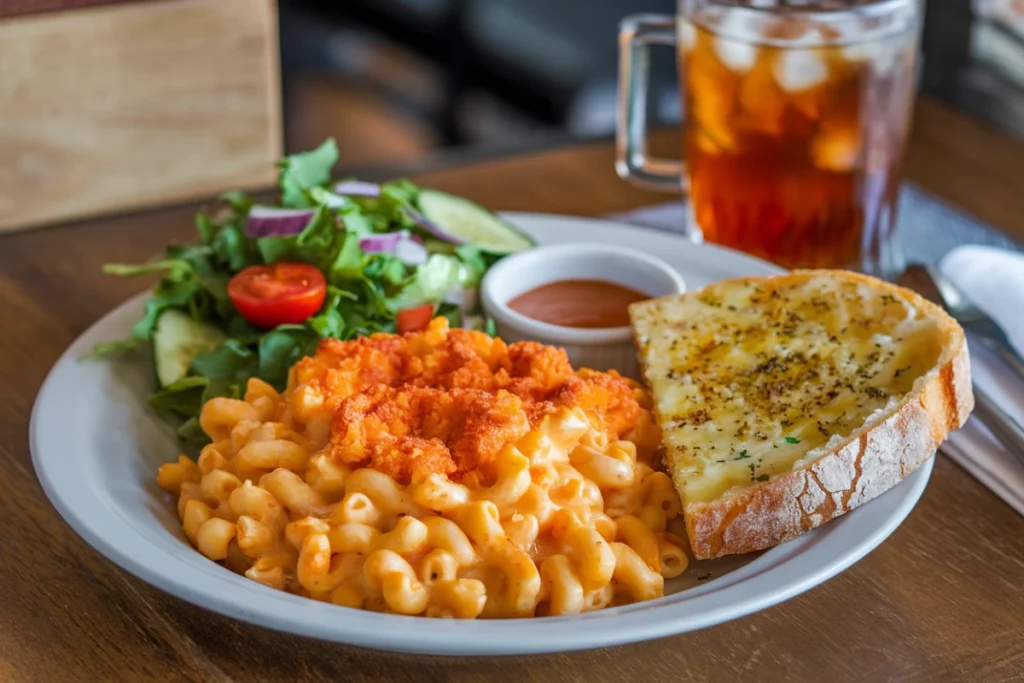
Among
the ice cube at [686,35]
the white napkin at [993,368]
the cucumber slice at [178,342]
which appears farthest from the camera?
the ice cube at [686,35]

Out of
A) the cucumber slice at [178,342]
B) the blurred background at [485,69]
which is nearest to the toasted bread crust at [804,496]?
the cucumber slice at [178,342]

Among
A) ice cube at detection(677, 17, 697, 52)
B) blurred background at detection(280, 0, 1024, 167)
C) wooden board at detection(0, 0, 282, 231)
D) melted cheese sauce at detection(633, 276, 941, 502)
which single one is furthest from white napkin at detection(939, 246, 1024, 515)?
wooden board at detection(0, 0, 282, 231)

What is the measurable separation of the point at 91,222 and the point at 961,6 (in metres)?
2.43

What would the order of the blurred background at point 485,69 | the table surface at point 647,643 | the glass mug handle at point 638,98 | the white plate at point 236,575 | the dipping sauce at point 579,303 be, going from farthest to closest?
the blurred background at point 485,69 → the glass mug handle at point 638,98 → the dipping sauce at point 579,303 → the table surface at point 647,643 → the white plate at point 236,575

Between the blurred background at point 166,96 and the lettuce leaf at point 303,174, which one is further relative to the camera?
the blurred background at point 166,96

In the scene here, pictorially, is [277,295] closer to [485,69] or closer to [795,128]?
[795,128]

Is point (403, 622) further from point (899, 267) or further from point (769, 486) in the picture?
point (899, 267)

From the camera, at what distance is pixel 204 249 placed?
84.0 inches

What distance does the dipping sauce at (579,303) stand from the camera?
2064mm

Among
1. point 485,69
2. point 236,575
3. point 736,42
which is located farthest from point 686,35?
point 485,69

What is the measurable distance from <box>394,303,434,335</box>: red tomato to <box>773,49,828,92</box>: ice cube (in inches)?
29.8

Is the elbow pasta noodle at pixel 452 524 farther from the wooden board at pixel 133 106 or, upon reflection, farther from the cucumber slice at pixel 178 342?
the wooden board at pixel 133 106

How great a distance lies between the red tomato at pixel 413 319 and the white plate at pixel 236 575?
1.31 feet

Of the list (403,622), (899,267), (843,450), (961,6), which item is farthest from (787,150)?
(961,6)
